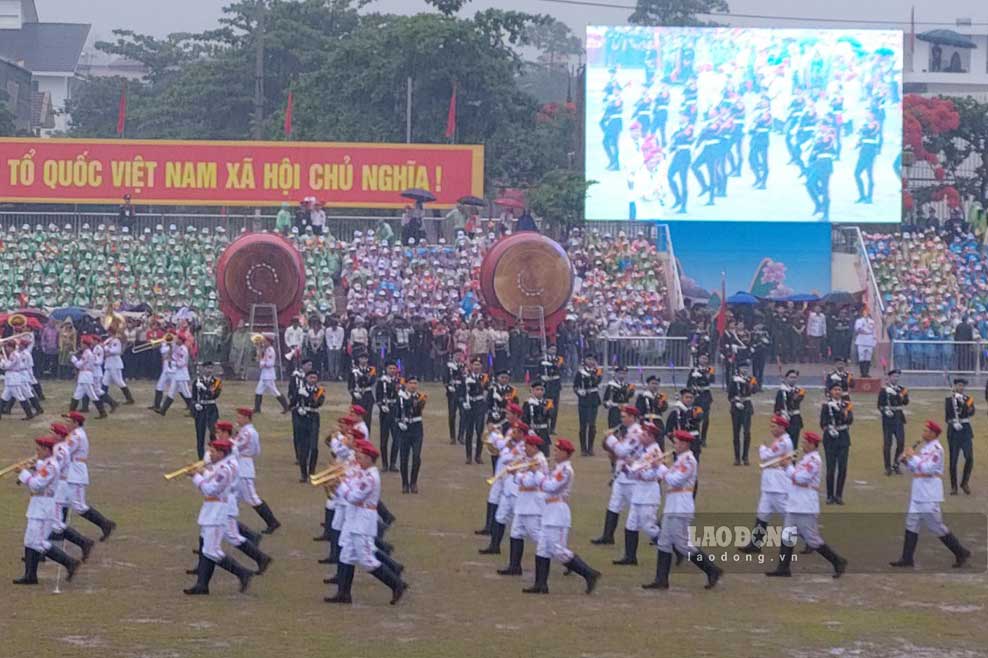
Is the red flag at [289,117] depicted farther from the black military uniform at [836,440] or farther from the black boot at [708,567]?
the black boot at [708,567]

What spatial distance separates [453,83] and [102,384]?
22.9 m

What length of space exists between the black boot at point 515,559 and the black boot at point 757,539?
288 cm

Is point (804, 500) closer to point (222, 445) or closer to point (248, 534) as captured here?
point (248, 534)

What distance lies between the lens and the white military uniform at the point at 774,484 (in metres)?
20.5

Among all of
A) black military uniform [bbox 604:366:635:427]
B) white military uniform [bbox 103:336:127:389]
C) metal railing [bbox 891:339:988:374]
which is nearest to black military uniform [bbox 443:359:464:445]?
black military uniform [bbox 604:366:635:427]

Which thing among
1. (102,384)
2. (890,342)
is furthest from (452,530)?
(890,342)

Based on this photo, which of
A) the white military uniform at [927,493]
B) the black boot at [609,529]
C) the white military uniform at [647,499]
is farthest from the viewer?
the black boot at [609,529]

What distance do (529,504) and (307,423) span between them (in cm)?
713

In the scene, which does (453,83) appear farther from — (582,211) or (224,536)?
(224,536)

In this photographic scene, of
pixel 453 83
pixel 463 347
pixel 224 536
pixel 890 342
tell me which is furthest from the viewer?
pixel 453 83

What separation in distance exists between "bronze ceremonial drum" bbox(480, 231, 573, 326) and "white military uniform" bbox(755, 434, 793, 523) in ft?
59.5

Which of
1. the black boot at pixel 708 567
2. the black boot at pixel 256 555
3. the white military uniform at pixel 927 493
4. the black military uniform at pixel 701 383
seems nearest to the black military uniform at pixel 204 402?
the black boot at pixel 256 555

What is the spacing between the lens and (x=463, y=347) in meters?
36.8

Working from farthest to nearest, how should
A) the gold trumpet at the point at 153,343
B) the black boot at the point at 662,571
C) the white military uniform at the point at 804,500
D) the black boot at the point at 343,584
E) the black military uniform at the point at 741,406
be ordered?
the gold trumpet at the point at 153,343 → the black military uniform at the point at 741,406 → the white military uniform at the point at 804,500 → the black boot at the point at 662,571 → the black boot at the point at 343,584
